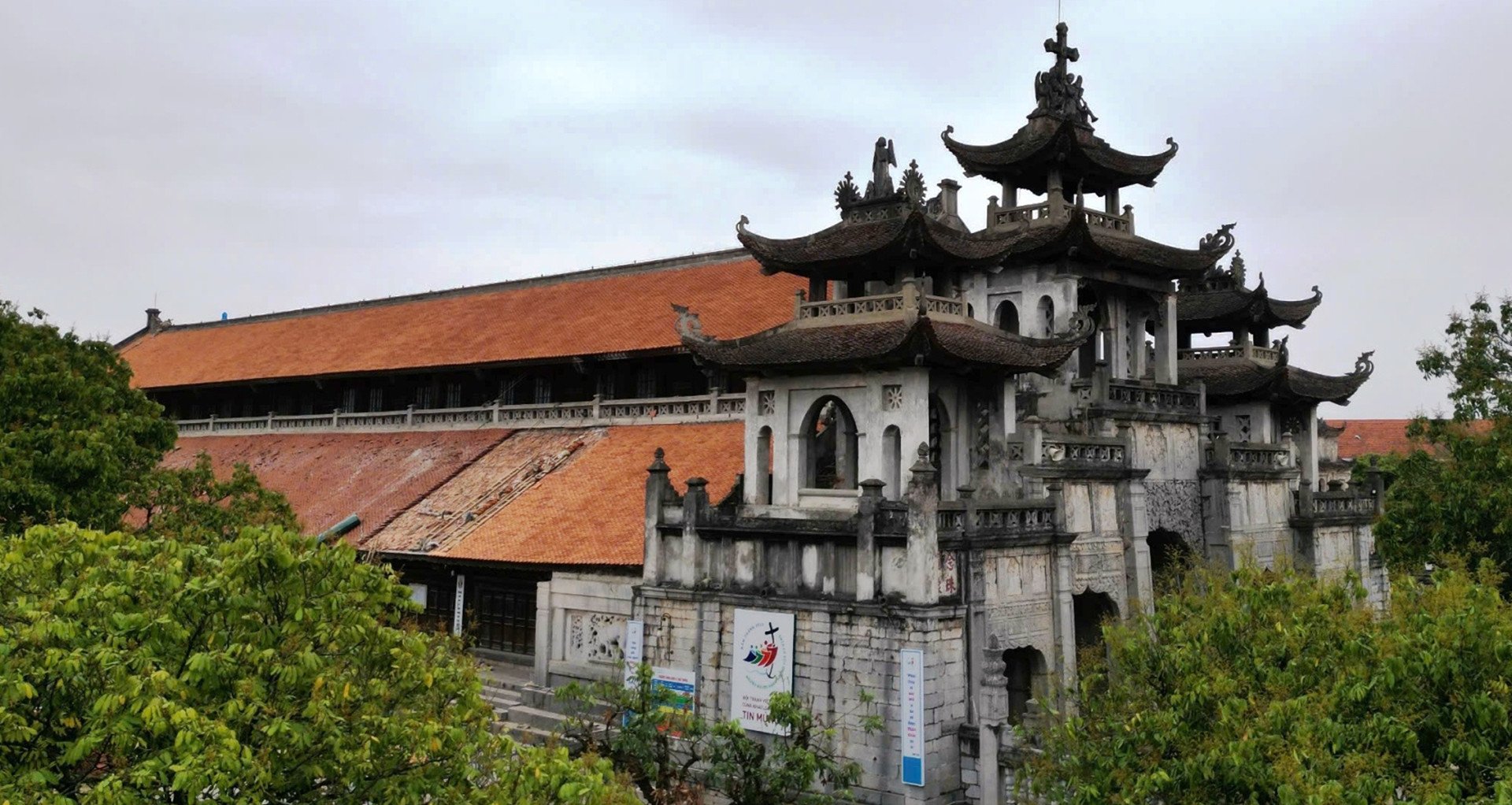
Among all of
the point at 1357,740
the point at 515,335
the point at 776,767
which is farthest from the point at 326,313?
the point at 1357,740

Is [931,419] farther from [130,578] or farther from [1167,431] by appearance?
[130,578]

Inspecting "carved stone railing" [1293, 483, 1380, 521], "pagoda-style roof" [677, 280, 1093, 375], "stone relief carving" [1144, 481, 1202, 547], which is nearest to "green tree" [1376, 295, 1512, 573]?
"carved stone railing" [1293, 483, 1380, 521]

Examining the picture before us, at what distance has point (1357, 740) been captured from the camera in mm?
11992

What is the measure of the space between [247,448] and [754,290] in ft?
75.6

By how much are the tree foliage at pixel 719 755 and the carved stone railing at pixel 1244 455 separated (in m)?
13.1

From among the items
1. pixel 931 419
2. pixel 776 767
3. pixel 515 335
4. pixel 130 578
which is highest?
pixel 515 335

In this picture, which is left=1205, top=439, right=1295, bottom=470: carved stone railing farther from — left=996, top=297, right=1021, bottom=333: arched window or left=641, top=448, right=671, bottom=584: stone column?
left=641, top=448, right=671, bottom=584: stone column

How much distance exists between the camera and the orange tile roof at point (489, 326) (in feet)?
119

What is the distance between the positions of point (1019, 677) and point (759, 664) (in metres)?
6.16

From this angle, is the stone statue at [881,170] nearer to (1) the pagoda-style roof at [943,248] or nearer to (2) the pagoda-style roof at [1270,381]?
(1) the pagoda-style roof at [943,248]

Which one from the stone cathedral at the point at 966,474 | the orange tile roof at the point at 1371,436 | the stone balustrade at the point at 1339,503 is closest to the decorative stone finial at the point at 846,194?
the stone cathedral at the point at 966,474

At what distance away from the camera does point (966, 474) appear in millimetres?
25422

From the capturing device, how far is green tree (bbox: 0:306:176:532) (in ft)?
70.8

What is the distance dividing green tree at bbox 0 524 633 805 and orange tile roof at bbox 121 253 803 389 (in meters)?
23.1
